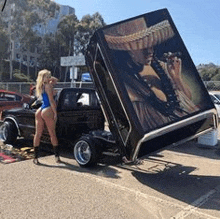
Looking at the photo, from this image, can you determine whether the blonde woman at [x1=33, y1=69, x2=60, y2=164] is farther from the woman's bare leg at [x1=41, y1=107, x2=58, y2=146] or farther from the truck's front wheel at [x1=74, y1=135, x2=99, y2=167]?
the truck's front wheel at [x1=74, y1=135, x2=99, y2=167]

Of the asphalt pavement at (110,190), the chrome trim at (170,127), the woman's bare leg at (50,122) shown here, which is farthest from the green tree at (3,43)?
the chrome trim at (170,127)

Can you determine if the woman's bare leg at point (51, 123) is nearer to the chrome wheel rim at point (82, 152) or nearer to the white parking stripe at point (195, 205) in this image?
the chrome wheel rim at point (82, 152)

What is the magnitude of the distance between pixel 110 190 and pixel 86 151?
54.6 inches

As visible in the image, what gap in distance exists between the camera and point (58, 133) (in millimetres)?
6387

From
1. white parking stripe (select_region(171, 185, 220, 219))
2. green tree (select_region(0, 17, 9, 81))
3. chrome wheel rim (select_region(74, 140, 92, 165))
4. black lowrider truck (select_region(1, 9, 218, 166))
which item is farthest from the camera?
green tree (select_region(0, 17, 9, 81))

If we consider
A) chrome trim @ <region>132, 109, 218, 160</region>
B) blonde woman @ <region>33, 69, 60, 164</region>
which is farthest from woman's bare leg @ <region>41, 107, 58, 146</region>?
chrome trim @ <region>132, 109, 218, 160</region>

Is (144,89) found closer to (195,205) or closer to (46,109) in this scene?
(195,205)

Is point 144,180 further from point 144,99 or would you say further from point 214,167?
point 214,167

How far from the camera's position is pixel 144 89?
465cm

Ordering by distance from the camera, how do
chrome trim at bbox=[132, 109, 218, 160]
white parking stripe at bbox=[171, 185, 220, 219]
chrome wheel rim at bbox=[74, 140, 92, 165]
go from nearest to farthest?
white parking stripe at bbox=[171, 185, 220, 219]
chrome trim at bbox=[132, 109, 218, 160]
chrome wheel rim at bbox=[74, 140, 92, 165]

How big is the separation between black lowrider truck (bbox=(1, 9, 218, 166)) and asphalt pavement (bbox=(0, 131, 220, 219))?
523 mm

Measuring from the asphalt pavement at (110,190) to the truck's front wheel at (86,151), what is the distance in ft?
0.49

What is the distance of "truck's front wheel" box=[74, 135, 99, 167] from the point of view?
5.49m

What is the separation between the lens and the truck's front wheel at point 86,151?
18.0ft
